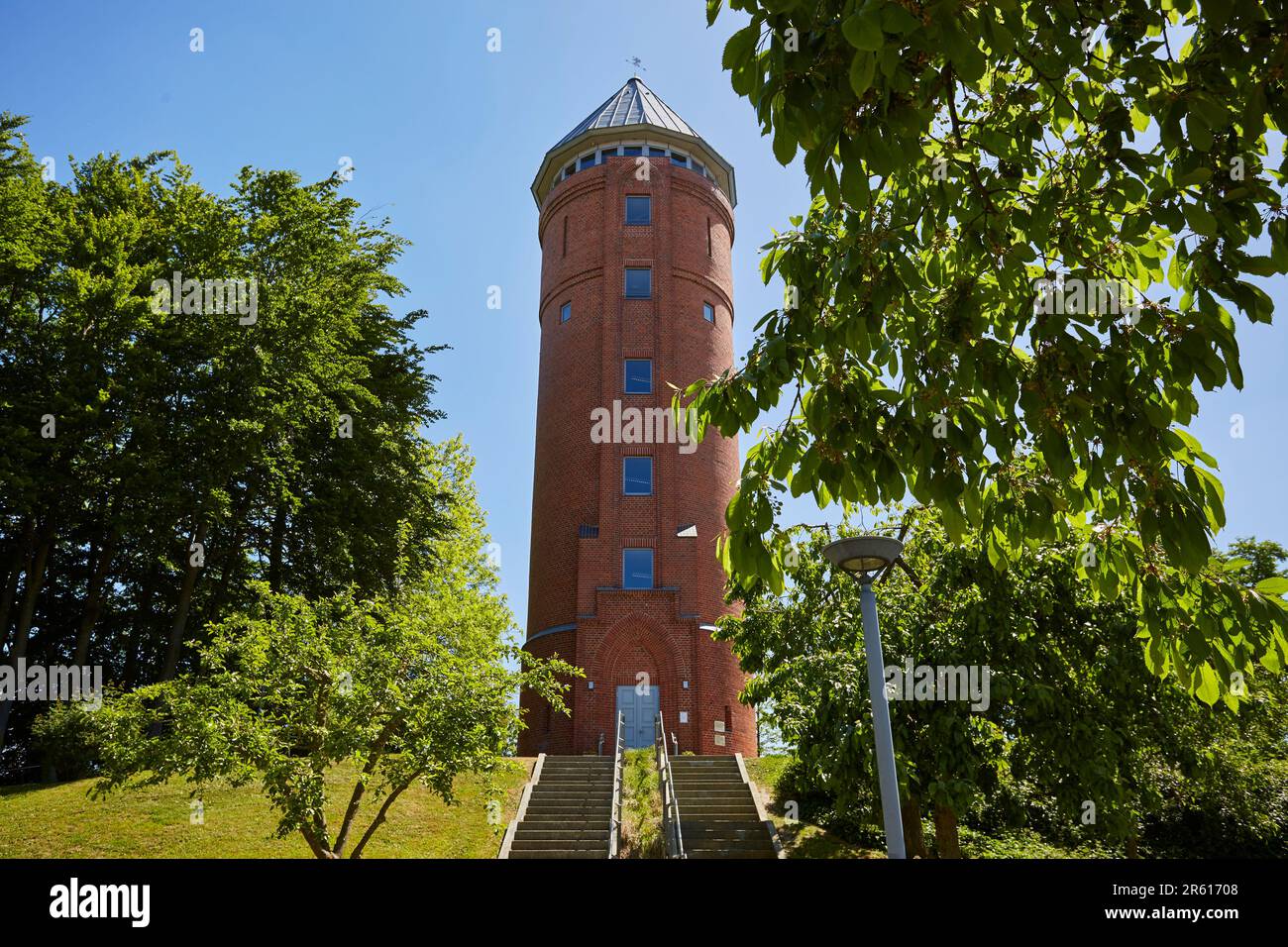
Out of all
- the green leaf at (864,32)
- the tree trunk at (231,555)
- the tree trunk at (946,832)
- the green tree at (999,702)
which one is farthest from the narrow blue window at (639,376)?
the green leaf at (864,32)

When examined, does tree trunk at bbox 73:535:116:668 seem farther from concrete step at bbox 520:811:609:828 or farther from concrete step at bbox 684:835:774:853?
concrete step at bbox 684:835:774:853

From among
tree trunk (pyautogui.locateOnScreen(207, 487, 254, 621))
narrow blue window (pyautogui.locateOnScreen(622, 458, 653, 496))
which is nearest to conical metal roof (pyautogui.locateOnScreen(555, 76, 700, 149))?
narrow blue window (pyautogui.locateOnScreen(622, 458, 653, 496))

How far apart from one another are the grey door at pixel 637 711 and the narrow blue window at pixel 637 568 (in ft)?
11.3

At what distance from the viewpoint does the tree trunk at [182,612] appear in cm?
2194

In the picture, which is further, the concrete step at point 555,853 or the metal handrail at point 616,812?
the metal handrail at point 616,812

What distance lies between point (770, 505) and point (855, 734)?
8502 millimetres

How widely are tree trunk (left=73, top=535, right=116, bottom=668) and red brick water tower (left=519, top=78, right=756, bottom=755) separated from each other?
514 inches

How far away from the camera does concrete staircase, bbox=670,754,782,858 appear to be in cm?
1777

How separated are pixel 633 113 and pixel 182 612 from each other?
2632cm

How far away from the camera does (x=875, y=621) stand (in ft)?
30.4

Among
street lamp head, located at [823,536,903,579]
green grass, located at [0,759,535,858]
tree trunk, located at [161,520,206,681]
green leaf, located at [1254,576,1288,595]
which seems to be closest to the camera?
green leaf, located at [1254,576,1288,595]

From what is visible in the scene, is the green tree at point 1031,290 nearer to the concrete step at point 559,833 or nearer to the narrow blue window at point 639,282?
the concrete step at point 559,833

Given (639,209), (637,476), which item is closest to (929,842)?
(637,476)
